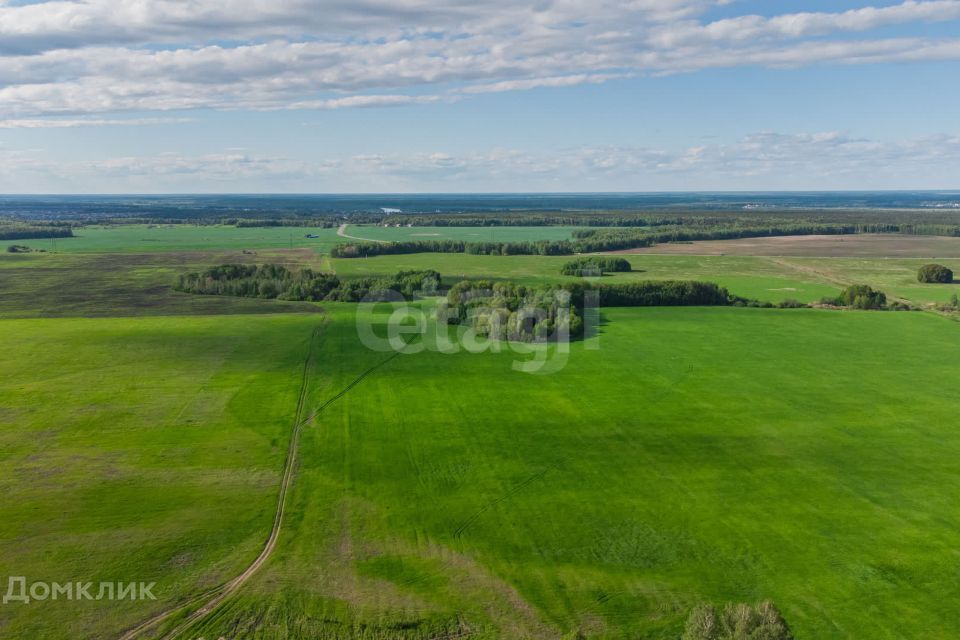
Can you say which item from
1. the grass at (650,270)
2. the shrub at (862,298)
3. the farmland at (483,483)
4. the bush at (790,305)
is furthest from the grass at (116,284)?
the shrub at (862,298)

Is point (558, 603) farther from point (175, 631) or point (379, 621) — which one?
point (175, 631)

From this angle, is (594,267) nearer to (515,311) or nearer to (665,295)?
(665,295)

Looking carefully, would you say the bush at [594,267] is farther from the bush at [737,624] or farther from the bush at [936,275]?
the bush at [737,624]

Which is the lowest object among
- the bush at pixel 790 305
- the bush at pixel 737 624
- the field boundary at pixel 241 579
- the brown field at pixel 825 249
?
the field boundary at pixel 241 579

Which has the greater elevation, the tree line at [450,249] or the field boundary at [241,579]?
the tree line at [450,249]

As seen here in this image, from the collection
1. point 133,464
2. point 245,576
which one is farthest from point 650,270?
point 245,576

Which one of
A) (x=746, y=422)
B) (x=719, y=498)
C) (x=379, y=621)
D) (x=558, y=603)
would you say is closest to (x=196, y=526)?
(x=379, y=621)
